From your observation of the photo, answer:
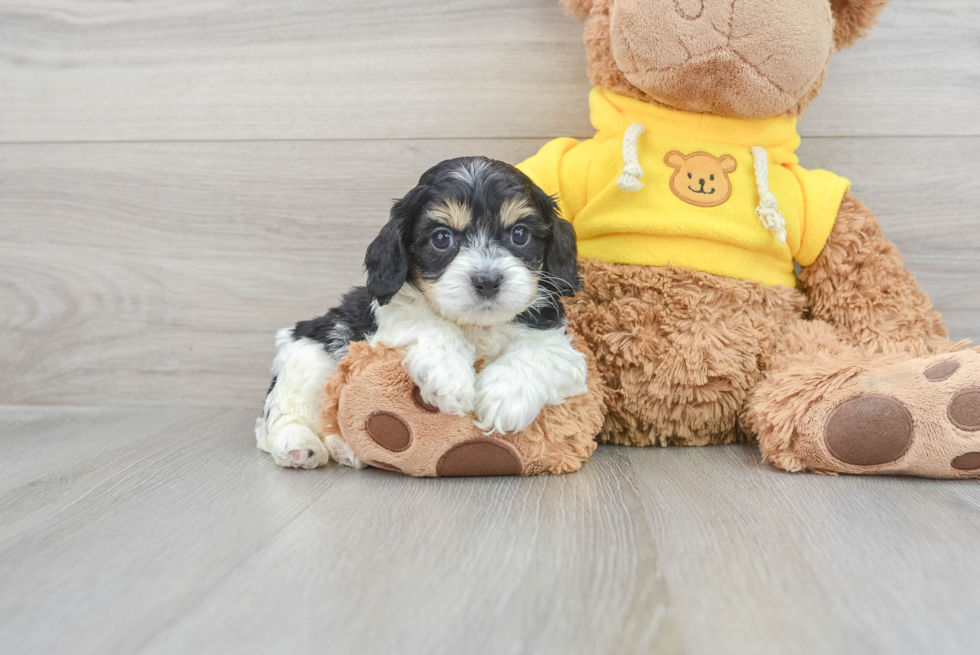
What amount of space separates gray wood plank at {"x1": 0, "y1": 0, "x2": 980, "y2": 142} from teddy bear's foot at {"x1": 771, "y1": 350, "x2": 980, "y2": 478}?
92 cm

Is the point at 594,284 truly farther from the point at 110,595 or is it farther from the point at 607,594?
the point at 110,595

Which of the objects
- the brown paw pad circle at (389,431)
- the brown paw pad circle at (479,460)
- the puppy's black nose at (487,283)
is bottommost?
the brown paw pad circle at (479,460)

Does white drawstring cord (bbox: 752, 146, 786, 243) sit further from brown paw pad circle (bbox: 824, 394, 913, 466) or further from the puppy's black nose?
the puppy's black nose

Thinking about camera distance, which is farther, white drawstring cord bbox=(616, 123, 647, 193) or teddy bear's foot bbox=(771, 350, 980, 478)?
white drawstring cord bbox=(616, 123, 647, 193)

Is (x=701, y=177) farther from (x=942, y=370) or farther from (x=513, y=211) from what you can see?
(x=942, y=370)

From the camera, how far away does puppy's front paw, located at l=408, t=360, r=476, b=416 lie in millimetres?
1334

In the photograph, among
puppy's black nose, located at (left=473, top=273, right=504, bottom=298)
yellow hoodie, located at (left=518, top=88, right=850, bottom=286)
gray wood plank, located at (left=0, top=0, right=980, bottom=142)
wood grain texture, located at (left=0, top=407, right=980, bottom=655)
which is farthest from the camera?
gray wood plank, located at (left=0, top=0, right=980, bottom=142)

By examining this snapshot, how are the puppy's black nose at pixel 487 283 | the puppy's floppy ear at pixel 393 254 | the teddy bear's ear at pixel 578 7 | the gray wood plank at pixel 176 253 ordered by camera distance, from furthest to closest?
the gray wood plank at pixel 176 253 < the teddy bear's ear at pixel 578 7 < the puppy's floppy ear at pixel 393 254 < the puppy's black nose at pixel 487 283

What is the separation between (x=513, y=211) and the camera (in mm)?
1400

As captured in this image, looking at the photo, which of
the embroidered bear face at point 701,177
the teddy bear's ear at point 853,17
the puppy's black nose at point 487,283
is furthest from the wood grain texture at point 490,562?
the teddy bear's ear at point 853,17

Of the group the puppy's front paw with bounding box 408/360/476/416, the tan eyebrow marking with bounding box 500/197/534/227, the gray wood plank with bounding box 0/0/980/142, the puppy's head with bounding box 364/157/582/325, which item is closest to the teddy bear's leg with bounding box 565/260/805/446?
the puppy's head with bounding box 364/157/582/325

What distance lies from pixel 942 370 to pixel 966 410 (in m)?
0.09

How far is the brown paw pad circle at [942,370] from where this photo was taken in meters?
1.36

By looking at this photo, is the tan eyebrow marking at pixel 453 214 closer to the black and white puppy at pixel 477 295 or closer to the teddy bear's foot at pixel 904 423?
the black and white puppy at pixel 477 295
